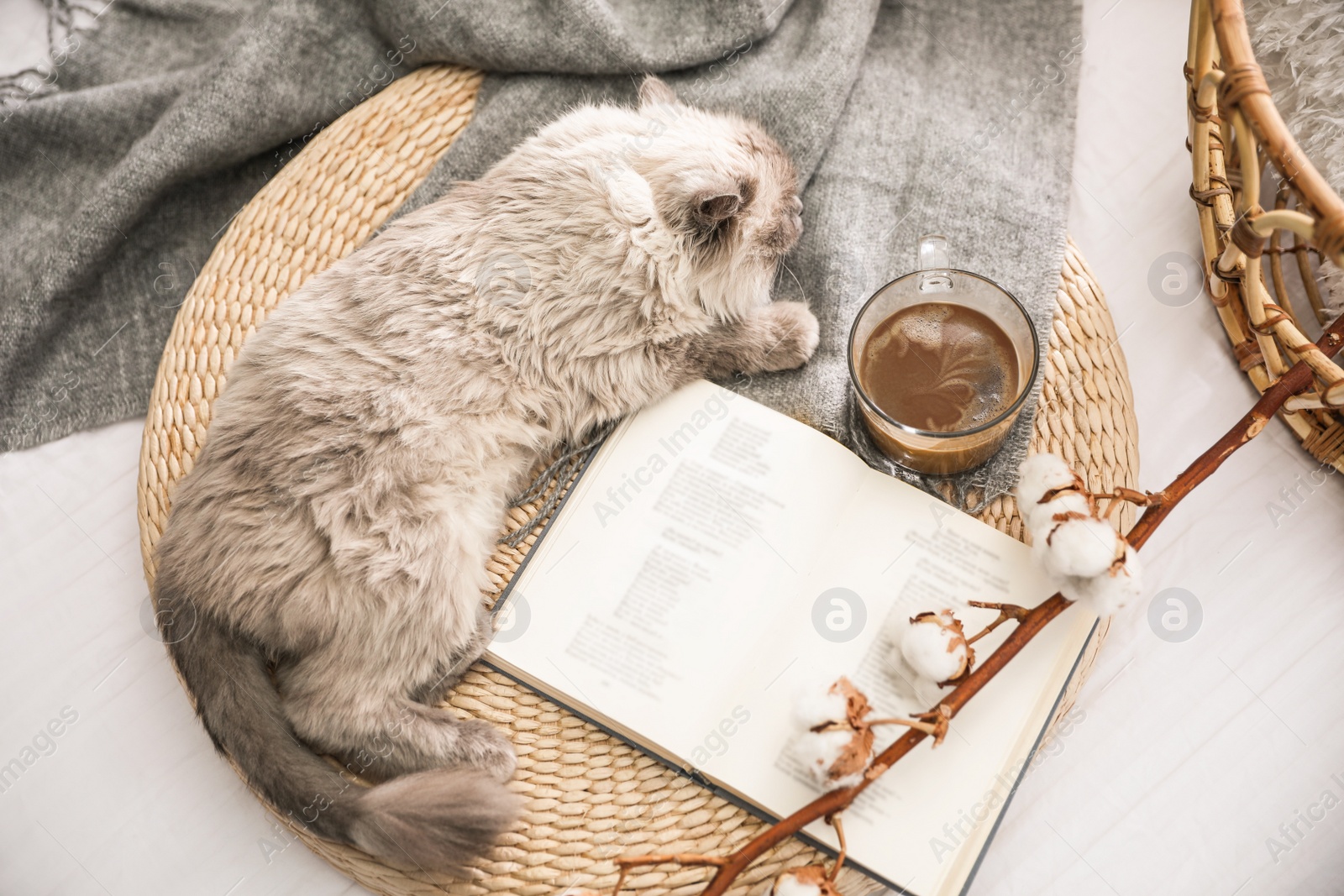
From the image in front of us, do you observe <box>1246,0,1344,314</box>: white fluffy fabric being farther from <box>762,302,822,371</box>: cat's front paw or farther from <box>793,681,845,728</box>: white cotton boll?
<box>793,681,845,728</box>: white cotton boll

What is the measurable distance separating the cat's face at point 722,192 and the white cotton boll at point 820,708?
1.81 ft

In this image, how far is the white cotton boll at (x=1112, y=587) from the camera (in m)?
0.75

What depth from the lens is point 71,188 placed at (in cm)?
132

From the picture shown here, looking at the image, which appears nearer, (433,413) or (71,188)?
(433,413)

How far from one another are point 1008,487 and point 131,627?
1270 millimetres

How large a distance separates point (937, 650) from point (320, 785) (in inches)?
27.0

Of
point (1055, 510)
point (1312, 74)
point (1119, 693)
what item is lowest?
point (1119, 693)

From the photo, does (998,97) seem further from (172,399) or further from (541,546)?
(172,399)

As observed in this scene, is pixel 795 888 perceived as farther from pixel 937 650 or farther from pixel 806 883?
pixel 937 650

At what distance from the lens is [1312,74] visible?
3.62 ft

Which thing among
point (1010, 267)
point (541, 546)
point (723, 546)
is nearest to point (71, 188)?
point (541, 546)

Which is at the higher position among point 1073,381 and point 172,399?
point 1073,381

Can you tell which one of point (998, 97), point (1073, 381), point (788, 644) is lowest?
point (788, 644)

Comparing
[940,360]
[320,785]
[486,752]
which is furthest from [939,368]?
[320,785]
